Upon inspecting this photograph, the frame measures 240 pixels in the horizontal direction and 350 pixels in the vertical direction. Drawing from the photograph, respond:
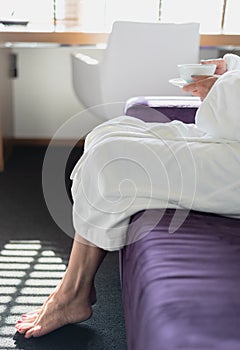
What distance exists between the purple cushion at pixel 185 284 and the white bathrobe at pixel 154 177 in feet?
0.12

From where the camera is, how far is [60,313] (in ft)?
4.36

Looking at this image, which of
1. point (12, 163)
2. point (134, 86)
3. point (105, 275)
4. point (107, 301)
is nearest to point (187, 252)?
point (107, 301)

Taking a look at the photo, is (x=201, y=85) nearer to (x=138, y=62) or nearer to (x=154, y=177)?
(x=154, y=177)

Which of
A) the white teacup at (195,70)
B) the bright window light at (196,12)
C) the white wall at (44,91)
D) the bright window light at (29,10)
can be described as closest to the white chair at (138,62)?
the white wall at (44,91)

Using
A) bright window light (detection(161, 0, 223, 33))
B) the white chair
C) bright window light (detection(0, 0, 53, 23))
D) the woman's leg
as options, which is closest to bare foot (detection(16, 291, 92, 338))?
the woman's leg

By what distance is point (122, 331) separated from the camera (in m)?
1.40

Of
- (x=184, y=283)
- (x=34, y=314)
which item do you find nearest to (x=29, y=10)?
(x=34, y=314)

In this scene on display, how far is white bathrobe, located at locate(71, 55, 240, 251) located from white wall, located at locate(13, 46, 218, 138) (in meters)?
2.03

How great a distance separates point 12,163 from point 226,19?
1.68m

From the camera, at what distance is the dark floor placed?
1356 millimetres

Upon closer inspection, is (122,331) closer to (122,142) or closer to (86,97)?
(122,142)

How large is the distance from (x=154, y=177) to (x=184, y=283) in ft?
1.14

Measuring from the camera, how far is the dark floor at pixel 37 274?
136cm

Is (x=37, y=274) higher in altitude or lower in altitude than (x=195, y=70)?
lower
